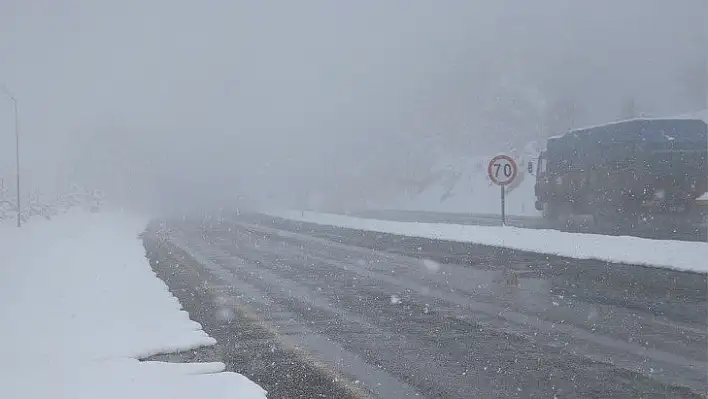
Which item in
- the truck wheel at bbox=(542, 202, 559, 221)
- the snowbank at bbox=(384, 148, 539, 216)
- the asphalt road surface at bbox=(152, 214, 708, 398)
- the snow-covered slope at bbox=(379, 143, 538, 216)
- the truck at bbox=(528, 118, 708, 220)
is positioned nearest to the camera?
the asphalt road surface at bbox=(152, 214, 708, 398)

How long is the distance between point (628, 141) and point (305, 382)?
1955 cm

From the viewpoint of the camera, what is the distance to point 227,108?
564ft

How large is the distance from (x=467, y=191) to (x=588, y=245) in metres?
38.9

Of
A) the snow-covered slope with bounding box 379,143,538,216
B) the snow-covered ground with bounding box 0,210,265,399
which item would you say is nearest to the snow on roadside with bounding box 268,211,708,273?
the snow-covered ground with bounding box 0,210,265,399

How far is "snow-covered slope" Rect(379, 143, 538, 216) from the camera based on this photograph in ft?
149

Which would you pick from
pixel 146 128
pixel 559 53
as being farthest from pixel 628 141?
pixel 146 128

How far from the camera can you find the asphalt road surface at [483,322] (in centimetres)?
541

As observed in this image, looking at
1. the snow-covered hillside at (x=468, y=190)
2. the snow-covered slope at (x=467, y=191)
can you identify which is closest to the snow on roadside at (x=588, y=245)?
the snow-covered hillside at (x=468, y=190)

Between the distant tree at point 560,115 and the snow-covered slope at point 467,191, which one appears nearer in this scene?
the snow-covered slope at point 467,191

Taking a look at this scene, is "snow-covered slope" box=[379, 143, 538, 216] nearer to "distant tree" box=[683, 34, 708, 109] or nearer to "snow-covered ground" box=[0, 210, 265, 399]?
"distant tree" box=[683, 34, 708, 109]

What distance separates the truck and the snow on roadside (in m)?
4.97

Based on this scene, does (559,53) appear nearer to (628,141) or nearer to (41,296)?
(628,141)

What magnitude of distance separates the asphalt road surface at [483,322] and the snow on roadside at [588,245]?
677 millimetres

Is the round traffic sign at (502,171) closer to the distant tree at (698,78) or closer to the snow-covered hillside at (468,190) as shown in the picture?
the snow-covered hillside at (468,190)
